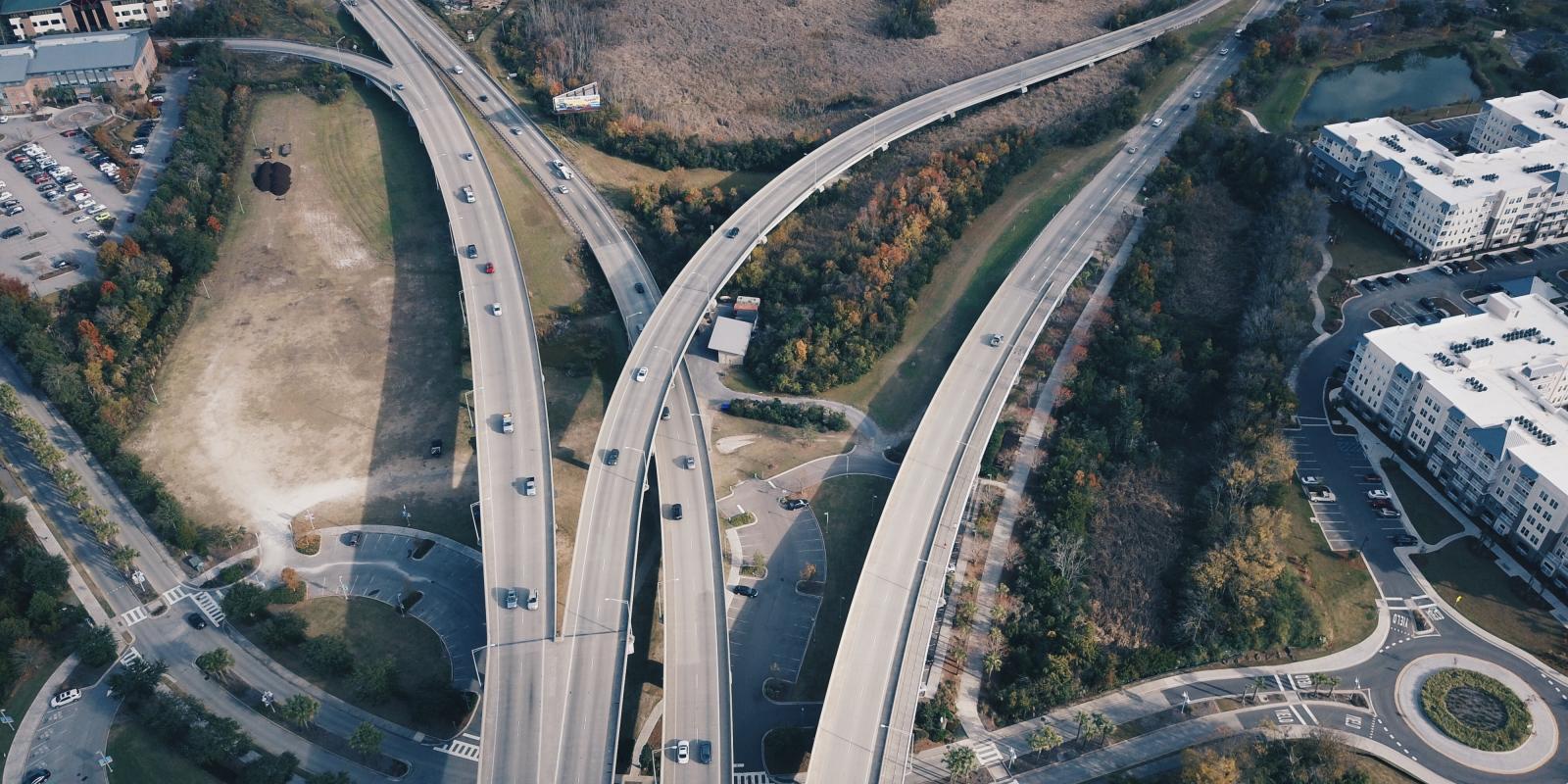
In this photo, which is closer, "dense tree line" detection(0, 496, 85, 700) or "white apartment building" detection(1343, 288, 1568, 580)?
"dense tree line" detection(0, 496, 85, 700)

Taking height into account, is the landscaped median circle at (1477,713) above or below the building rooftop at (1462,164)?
below

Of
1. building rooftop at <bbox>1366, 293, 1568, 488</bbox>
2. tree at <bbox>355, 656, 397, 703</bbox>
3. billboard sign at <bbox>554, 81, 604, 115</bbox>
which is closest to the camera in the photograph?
tree at <bbox>355, 656, 397, 703</bbox>

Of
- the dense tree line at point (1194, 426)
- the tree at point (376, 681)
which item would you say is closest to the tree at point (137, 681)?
the tree at point (376, 681)

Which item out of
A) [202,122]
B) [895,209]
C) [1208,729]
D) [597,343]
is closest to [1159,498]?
[1208,729]

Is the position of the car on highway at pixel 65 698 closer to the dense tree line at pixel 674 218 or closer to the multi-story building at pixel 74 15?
the dense tree line at pixel 674 218

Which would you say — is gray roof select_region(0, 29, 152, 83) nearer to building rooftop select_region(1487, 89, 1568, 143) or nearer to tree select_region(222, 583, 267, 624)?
tree select_region(222, 583, 267, 624)

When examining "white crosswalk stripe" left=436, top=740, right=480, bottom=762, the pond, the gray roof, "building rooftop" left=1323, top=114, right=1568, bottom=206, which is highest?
the gray roof

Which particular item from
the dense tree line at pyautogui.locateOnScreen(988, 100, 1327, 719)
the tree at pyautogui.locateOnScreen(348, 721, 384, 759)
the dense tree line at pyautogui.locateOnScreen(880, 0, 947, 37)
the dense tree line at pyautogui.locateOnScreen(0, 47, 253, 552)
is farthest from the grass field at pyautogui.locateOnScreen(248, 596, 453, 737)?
the dense tree line at pyautogui.locateOnScreen(880, 0, 947, 37)
